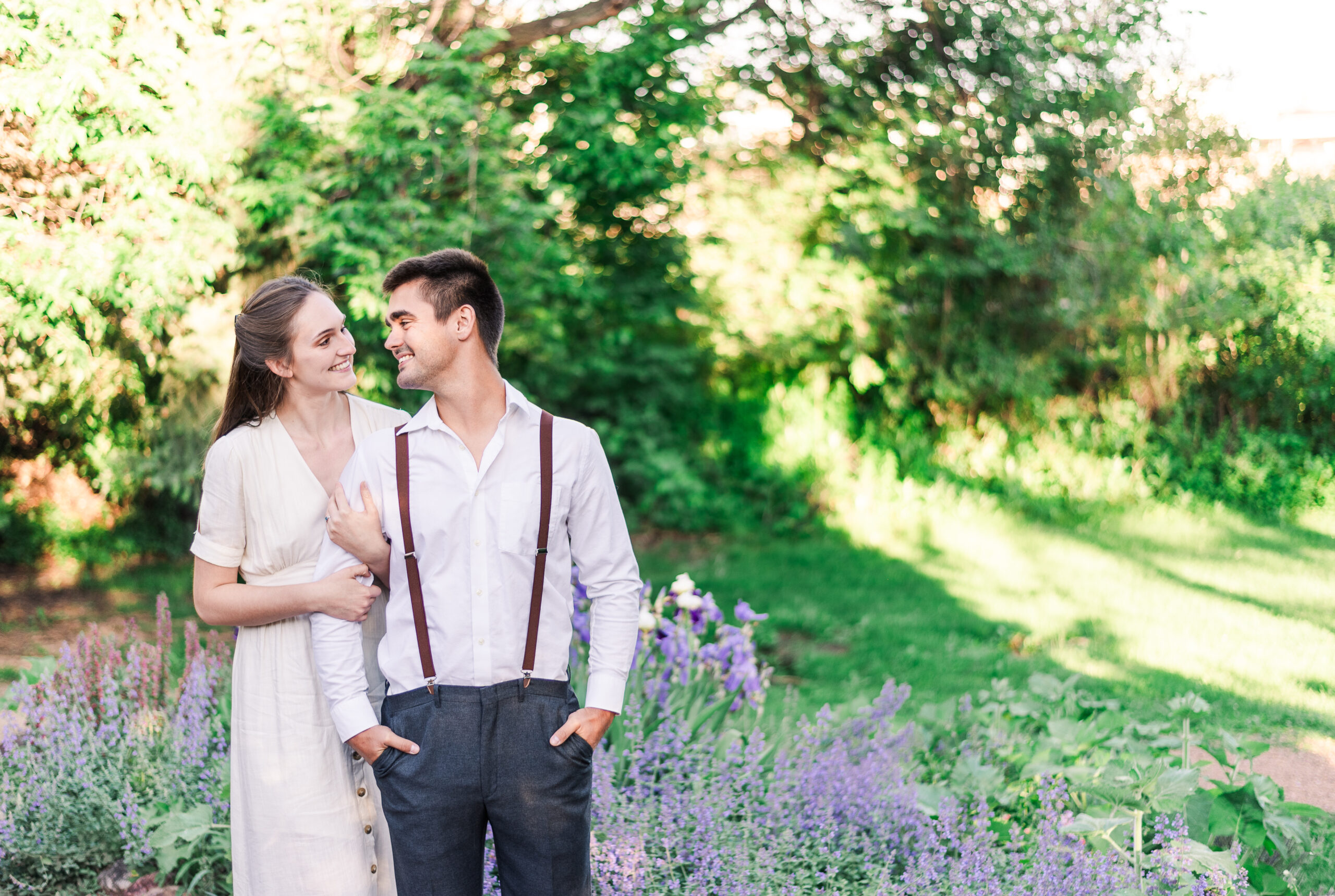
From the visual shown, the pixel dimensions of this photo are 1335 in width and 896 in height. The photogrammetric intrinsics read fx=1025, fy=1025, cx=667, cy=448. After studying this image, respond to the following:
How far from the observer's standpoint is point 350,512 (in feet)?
6.71

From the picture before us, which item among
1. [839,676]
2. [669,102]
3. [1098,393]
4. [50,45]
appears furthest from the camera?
[1098,393]

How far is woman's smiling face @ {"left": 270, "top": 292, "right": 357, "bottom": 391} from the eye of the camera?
90.0 inches

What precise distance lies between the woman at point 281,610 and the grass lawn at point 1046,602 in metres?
2.70

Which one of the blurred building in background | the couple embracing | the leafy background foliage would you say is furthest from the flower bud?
the blurred building in background

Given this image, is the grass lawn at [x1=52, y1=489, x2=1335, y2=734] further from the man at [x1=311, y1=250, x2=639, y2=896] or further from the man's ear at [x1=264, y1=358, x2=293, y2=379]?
the man's ear at [x1=264, y1=358, x2=293, y2=379]

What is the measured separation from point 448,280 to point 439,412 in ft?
0.88

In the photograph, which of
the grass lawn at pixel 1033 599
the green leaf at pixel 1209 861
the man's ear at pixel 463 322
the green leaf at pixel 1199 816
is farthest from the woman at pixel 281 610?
the grass lawn at pixel 1033 599

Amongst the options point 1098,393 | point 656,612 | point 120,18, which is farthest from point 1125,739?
point 1098,393

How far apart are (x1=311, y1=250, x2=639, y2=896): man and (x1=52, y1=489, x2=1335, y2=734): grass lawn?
2579 mm

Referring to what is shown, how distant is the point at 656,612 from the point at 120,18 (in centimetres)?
396

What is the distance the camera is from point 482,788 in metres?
1.93

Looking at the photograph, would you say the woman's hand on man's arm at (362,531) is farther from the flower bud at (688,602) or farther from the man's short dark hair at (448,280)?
the flower bud at (688,602)

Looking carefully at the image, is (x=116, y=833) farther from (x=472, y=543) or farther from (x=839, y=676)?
(x=839, y=676)

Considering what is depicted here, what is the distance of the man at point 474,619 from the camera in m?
1.94
